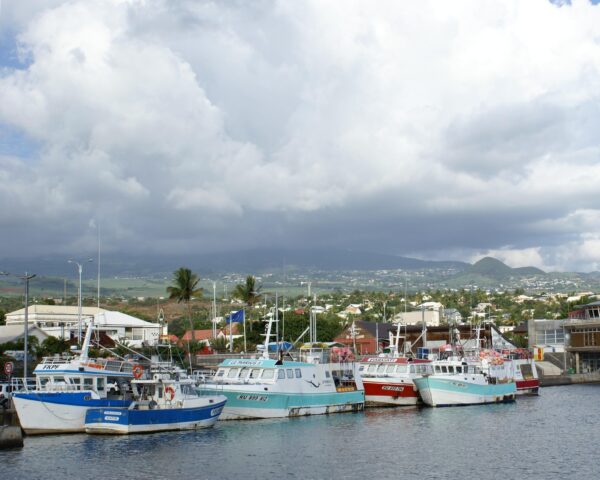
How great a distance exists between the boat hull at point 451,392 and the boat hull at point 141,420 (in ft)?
72.4

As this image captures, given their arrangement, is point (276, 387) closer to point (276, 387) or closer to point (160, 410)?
point (276, 387)

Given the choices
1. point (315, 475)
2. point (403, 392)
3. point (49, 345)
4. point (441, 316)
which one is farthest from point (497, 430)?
point (441, 316)

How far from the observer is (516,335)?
473ft

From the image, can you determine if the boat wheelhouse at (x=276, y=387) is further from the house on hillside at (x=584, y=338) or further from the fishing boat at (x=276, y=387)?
the house on hillside at (x=584, y=338)

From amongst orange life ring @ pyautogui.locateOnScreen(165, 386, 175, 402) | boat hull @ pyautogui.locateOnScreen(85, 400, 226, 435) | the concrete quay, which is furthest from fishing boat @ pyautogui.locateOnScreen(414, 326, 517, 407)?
the concrete quay

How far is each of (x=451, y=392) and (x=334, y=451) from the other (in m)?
24.6

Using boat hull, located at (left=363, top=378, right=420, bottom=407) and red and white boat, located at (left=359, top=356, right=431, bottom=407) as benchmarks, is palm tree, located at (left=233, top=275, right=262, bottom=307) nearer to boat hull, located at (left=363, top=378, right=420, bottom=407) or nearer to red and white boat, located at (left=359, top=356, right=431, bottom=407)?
red and white boat, located at (left=359, top=356, right=431, bottom=407)

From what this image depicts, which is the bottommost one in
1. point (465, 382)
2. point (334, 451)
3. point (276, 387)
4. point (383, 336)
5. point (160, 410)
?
point (334, 451)

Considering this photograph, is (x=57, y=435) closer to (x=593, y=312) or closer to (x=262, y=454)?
(x=262, y=454)

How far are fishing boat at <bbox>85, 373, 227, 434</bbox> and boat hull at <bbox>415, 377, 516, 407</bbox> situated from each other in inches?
792

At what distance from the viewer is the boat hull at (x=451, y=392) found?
64250 millimetres

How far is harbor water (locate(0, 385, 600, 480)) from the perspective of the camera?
36.7m

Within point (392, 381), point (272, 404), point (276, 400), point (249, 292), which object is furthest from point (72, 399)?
point (249, 292)

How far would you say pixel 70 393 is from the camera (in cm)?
4703
